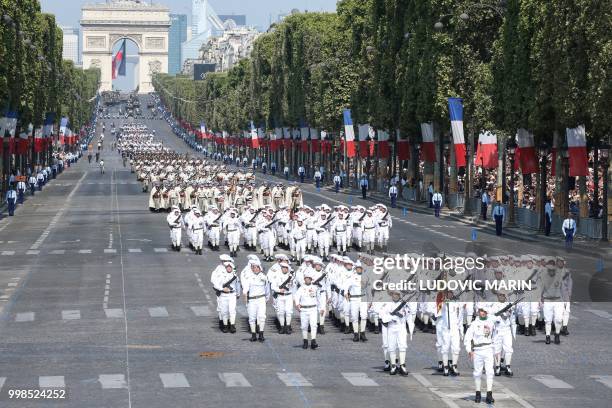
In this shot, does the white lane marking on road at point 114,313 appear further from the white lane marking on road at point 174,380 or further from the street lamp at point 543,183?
the street lamp at point 543,183

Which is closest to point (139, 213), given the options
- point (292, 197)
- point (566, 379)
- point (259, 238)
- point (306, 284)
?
point (292, 197)

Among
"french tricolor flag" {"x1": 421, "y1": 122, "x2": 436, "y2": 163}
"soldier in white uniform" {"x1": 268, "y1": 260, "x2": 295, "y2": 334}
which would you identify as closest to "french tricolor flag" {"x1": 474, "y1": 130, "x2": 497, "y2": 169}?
"french tricolor flag" {"x1": 421, "y1": 122, "x2": 436, "y2": 163}

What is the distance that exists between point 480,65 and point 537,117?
14912 mm

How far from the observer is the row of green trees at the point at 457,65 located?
65.0 meters

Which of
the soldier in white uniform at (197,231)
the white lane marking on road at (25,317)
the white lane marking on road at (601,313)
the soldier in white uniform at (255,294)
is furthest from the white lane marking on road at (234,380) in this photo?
the soldier in white uniform at (197,231)

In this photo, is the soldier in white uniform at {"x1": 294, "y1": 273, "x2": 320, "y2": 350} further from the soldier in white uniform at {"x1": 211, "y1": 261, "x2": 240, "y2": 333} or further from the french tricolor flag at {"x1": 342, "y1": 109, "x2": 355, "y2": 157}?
the french tricolor flag at {"x1": 342, "y1": 109, "x2": 355, "y2": 157}

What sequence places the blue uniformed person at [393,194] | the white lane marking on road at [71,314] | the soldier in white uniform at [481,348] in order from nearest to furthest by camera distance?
1. the soldier in white uniform at [481,348]
2. the white lane marking on road at [71,314]
3. the blue uniformed person at [393,194]

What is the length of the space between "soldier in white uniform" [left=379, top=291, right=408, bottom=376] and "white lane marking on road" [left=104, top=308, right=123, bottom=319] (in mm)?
11255

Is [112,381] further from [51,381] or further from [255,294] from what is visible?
[255,294]

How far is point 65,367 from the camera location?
107 ft

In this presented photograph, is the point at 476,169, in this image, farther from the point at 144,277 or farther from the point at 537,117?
the point at 144,277

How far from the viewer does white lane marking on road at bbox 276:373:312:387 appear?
3042 cm

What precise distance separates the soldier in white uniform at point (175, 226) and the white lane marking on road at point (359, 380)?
102 feet

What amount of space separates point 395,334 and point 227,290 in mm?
7115
